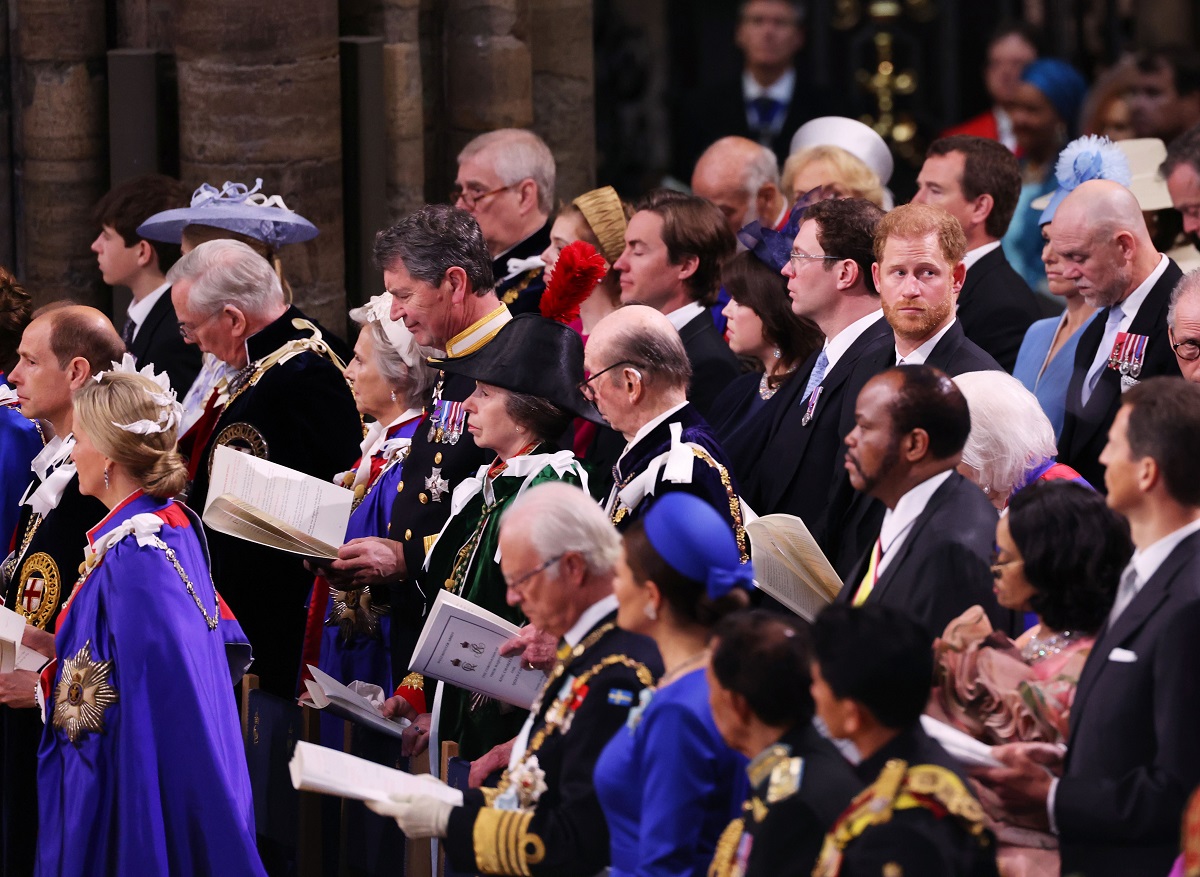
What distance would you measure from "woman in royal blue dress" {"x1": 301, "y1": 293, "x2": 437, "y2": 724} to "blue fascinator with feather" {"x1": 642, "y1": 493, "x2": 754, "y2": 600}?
234 centimetres

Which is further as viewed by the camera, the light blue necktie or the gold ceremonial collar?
the gold ceremonial collar

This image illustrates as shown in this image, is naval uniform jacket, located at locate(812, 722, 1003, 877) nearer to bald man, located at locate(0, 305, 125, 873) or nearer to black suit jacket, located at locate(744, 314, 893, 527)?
black suit jacket, located at locate(744, 314, 893, 527)

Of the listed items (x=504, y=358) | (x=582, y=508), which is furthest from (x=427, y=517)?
(x=582, y=508)

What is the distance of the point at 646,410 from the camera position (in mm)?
4727

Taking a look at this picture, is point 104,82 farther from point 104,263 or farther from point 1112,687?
point 1112,687

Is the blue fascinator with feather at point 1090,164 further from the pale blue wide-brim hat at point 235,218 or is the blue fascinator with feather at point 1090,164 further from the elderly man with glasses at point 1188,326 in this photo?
the pale blue wide-brim hat at point 235,218

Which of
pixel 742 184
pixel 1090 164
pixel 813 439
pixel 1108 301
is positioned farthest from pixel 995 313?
pixel 742 184

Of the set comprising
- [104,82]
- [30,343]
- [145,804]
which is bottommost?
[145,804]

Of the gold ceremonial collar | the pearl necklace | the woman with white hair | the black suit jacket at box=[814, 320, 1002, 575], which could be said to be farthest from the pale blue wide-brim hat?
the pearl necklace

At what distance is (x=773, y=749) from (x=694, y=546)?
1.32 ft

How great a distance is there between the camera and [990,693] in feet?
11.6

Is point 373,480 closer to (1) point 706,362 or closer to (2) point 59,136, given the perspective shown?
(1) point 706,362

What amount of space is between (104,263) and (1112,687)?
15.5 ft

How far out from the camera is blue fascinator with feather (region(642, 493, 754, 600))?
3350mm
